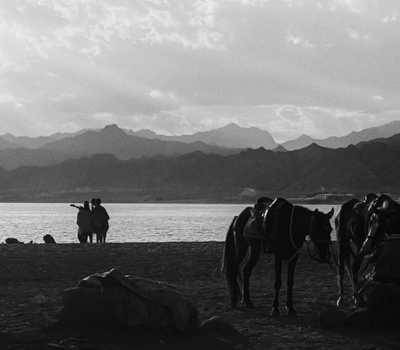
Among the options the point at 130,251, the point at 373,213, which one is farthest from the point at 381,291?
the point at 130,251

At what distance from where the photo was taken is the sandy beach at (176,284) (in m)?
9.82

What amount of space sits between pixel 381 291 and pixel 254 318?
228 centimetres

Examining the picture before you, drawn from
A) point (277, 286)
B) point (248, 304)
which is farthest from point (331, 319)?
point (248, 304)

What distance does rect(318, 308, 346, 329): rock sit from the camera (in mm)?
10742

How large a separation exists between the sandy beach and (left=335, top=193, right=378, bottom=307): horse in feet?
2.59

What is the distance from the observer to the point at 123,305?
384 inches

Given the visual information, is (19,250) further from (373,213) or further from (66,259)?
(373,213)

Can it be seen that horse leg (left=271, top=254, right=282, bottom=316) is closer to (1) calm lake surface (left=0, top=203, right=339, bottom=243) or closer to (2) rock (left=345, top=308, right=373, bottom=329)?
(2) rock (left=345, top=308, right=373, bottom=329)

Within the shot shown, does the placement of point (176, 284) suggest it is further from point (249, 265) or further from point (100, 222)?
point (100, 222)

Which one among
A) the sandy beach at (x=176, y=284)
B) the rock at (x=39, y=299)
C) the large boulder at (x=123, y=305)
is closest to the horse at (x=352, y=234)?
the sandy beach at (x=176, y=284)

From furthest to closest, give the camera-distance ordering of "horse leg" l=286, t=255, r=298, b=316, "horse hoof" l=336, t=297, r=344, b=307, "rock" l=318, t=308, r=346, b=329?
"horse hoof" l=336, t=297, r=344, b=307
"horse leg" l=286, t=255, r=298, b=316
"rock" l=318, t=308, r=346, b=329

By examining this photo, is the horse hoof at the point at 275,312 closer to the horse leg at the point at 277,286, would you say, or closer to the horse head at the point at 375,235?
the horse leg at the point at 277,286

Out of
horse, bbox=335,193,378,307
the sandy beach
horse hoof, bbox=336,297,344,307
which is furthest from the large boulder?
horse, bbox=335,193,378,307

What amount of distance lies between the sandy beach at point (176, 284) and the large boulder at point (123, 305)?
53cm
